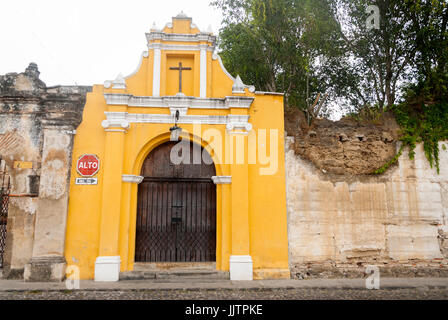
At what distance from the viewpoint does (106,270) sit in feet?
23.7

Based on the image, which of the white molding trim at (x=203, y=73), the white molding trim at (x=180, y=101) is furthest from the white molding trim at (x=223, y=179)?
the white molding trim at (x=203, y=73)

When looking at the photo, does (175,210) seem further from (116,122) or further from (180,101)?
(180,101)

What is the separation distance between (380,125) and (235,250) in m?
5.18

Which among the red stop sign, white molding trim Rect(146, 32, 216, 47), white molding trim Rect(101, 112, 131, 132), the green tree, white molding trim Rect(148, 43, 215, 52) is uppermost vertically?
the green tree

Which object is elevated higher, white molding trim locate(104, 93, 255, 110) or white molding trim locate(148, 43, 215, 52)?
white molding trim locate(148, 43, 215, 52)

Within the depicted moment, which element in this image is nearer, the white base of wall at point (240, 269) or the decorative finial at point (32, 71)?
the white base of wall at point (240, 269)

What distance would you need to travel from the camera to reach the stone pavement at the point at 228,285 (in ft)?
21.8

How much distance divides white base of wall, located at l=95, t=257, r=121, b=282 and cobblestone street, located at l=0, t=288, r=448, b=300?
73 centimetres

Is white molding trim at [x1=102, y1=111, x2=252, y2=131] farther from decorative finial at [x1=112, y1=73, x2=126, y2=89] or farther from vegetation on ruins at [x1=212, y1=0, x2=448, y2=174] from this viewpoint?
vegetation on ruins at [x1=212, y1=0, x2=448, y2=174]

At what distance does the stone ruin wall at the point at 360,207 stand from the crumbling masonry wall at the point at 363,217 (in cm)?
2

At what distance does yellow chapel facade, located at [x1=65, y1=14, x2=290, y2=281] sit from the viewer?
759cm

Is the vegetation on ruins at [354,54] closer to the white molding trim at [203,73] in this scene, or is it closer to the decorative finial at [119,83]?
the white molding trim at [203,73]

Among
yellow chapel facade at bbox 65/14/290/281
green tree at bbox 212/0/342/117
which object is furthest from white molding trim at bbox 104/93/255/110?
green tree at bbox 212/0/342/117
